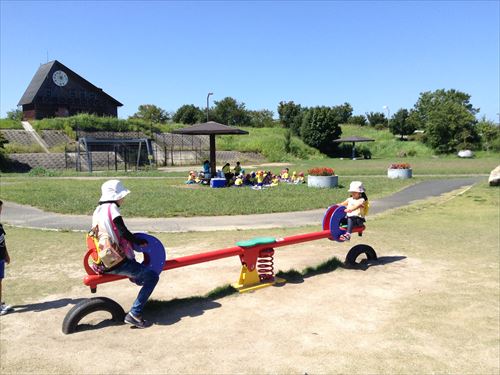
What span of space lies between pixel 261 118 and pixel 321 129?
27.5 meters

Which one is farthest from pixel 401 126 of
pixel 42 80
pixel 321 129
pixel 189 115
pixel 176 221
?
pixel 176 221

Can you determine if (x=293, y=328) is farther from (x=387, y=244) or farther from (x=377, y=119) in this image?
(x=377, y=119)

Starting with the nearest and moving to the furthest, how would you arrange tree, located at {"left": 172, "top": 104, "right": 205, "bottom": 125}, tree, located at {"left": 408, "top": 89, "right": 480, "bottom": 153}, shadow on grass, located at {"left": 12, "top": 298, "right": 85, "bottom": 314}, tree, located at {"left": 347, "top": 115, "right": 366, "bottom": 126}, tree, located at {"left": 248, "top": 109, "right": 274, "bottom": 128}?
1. shadow on grass, located at {"left": 12, "top": 298, "right": 85, "bottom": 314}
2. tree, located at {"left": 408, "top": 89, "right": 480, "bottom": 153}
3. tree, located at {"left": 172, "top": 104, "right": 205, "bottom": 125}
4. tree, located at {"left": 248, "top": 109, "right": 274, "bottom": 128}
5. tree, located at {"left": 347, "top": 115, "right": 366, "bottom": 126}

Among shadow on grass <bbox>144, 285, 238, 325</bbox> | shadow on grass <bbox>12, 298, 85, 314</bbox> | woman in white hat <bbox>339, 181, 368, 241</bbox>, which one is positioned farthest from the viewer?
woman in white hat <bbox>339, 181, 368, 241</bbox>

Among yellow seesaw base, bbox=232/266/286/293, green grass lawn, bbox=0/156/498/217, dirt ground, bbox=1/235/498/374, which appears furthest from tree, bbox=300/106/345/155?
yellow seesaw base, bbox=232/266/286/293

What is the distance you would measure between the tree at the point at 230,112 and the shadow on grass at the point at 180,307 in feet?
235

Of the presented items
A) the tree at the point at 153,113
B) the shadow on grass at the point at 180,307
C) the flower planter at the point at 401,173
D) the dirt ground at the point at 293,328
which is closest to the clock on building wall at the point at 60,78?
the tree at the point at 153,113

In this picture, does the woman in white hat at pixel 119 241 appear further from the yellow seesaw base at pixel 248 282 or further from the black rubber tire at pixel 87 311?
the yellow seesaw base at pixel 248 282

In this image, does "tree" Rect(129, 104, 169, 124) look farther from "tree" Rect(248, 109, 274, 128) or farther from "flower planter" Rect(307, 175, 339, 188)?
"flower planter" Rect(307, 175, 339, 188)

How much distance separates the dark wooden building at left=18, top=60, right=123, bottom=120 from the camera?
5266 cm

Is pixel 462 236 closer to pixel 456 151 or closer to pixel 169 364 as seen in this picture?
pixel 169 364

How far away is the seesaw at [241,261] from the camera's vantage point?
4.87 m

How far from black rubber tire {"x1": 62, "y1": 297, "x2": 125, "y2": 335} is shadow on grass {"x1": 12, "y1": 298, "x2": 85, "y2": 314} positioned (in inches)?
35.6

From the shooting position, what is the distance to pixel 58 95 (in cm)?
5416
